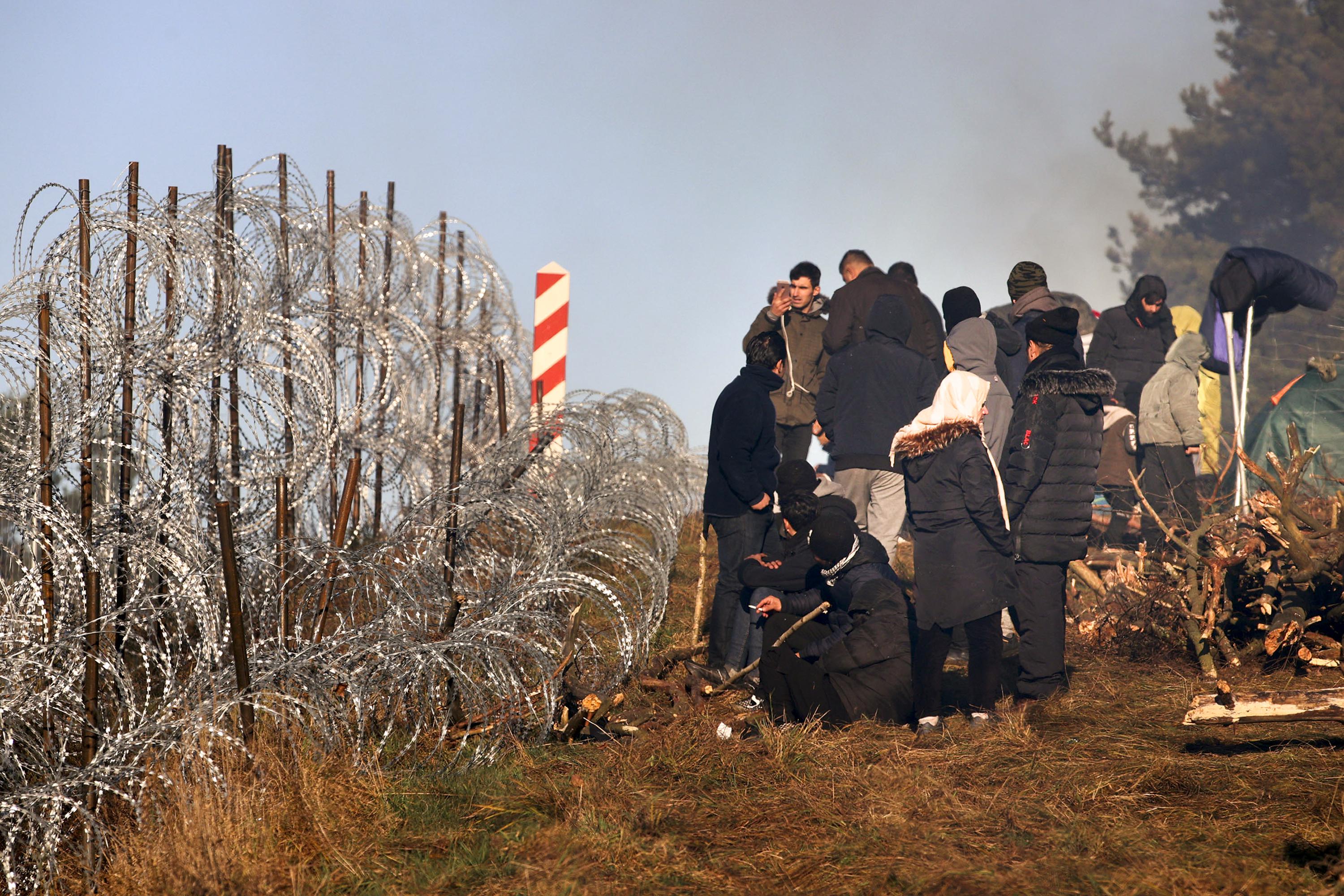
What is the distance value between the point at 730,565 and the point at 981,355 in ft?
5.45

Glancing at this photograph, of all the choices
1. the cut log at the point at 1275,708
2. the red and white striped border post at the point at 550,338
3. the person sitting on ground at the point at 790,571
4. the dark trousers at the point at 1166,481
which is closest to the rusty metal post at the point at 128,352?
the person sitting on ground at the point at 790,571

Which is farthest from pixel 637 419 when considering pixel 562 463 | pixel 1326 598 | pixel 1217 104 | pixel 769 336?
pixel 1217 104

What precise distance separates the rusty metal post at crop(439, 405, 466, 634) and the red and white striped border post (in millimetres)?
3957

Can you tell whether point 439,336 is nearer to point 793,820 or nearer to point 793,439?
point 793,439

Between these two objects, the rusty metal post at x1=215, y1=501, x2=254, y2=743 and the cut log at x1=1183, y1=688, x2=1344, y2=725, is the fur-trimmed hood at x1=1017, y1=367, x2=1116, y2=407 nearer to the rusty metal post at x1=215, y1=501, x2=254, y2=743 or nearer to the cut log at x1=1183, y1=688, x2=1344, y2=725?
the cut log at x1=1183, y1=688, x2=1344, y2=725

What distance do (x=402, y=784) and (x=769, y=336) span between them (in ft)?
9.85

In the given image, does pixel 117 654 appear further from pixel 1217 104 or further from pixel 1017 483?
pixel 1217 104

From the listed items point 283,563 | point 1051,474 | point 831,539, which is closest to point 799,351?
point 1051,474

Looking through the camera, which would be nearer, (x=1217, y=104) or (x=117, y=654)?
(x=117, y=654)

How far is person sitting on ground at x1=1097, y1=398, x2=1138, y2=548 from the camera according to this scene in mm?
9719

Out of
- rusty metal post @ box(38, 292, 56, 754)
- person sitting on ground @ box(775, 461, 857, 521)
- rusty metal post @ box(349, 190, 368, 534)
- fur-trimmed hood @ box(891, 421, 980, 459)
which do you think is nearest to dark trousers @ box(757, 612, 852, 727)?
person sitting on ground @ box(775, 461, 857, 521)

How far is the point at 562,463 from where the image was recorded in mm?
7938

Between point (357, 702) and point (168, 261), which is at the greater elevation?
point (168, 261)

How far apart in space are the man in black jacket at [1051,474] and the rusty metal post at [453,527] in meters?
2.54
